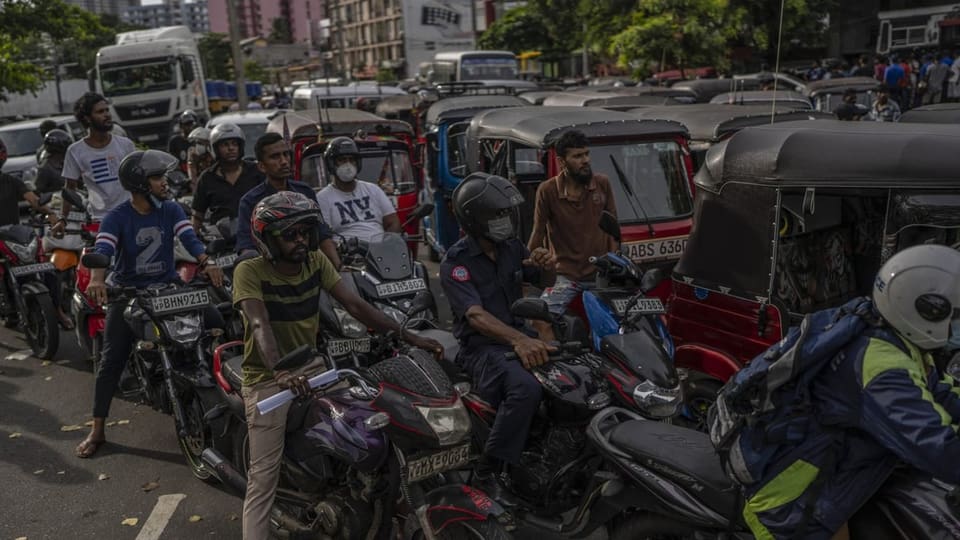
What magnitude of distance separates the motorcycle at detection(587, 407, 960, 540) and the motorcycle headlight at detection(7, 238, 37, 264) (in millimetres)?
6957

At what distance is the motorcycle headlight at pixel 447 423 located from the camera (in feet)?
11.5

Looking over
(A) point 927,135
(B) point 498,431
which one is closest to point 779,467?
(B) point 498,431

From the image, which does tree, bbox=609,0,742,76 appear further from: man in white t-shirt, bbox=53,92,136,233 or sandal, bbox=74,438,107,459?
sandal, bbox=74,438,107,459

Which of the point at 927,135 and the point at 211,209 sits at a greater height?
the point at 927,135

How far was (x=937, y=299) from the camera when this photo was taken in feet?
8.46

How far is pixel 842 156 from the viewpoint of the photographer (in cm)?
464

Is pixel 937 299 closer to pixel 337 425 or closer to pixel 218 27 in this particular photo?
pixel 337 425

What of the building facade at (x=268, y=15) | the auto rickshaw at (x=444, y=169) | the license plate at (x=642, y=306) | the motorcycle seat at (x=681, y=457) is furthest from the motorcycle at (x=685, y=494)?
the building facade at (x=268, y=15)

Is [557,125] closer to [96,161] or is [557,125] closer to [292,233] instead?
[96,161]

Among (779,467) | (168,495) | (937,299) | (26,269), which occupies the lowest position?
(168,495)

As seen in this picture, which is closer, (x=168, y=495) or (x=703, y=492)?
(x=703, y=492)

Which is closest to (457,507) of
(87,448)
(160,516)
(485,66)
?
(160,516)

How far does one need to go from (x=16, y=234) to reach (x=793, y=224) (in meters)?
7.24

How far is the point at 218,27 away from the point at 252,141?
Result: 15535cm
